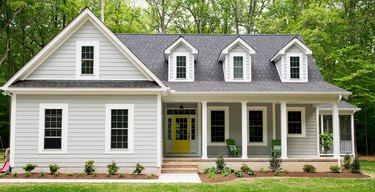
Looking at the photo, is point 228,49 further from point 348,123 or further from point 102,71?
point 348,123

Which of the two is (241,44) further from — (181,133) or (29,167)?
(29,167)

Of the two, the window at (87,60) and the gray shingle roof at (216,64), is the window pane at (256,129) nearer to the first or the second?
the gray shingle roof at (216,64)

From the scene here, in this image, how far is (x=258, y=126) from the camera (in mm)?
20719

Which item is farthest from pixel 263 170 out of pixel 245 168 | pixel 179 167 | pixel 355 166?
pixel 355 166

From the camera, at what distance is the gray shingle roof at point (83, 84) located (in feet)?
53.4

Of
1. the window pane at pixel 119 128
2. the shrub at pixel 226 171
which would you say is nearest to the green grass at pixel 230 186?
the shrub at pixel 226 171

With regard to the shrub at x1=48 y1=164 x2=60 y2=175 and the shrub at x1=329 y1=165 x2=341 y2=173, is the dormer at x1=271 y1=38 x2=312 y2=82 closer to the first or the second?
the shrub at x1=329 y1=165 x2=341 y2=173

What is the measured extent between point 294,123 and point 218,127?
402 centimetres

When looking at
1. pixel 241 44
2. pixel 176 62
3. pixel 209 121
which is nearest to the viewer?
pixel 241 44

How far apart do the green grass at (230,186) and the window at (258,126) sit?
5890 millimetres

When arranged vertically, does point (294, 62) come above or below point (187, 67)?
above

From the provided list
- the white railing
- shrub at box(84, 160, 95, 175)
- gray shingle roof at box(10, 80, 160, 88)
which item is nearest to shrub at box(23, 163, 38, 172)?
shrub at box(84, 160, 95, 175)

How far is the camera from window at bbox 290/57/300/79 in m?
20.2

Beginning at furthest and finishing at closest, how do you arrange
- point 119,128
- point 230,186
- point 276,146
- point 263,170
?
point 276,146 → point 263,170 → point 119,128 → point 230,186
